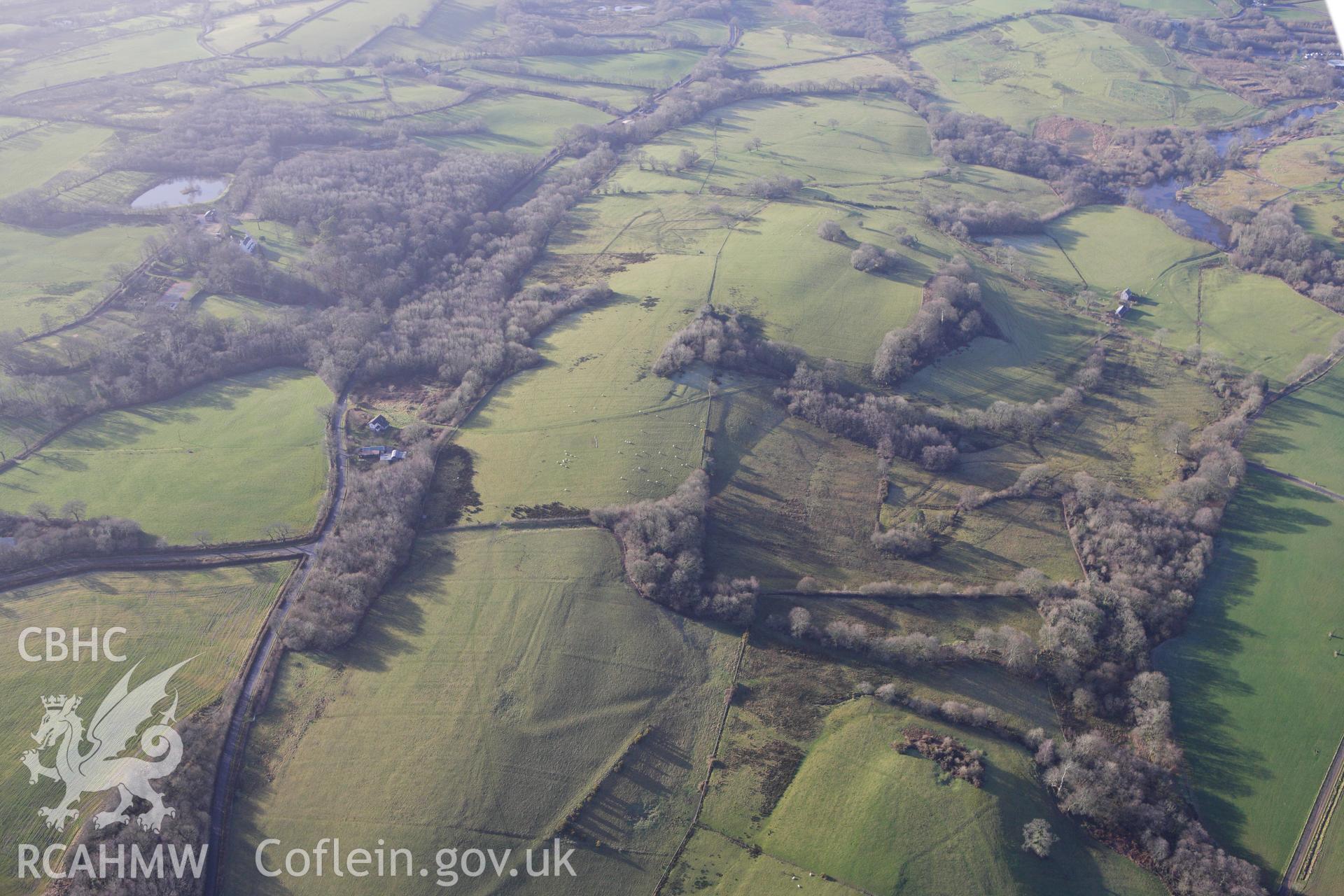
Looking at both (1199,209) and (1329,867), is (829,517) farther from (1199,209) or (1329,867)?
(1199,209)

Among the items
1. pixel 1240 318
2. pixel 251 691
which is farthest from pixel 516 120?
pixel 1240 318

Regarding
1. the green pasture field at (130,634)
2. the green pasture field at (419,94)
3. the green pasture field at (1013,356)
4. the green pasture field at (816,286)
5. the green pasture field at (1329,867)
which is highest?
the green pasture field at (419,94)

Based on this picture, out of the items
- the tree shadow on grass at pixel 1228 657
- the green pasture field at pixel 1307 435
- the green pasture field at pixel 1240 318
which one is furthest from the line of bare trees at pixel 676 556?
the green pasture field at pixel 1240 318

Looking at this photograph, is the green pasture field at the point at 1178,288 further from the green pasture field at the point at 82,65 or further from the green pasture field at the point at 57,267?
the green pasture field at the point at 82,65

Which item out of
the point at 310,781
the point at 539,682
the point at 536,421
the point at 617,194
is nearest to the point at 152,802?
the point at 310,781

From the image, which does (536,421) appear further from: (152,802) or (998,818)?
(998,818)

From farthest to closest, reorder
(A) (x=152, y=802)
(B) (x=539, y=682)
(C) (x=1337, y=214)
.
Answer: (C) (x=1337, y=214), (B) (x=539, y=682), (A) (x=152, y=802)
